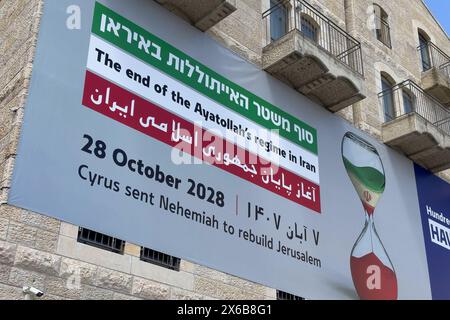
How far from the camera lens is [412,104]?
57.4 feet

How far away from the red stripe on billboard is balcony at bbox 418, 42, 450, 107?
7.67 m

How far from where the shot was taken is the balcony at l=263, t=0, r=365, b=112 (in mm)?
12539

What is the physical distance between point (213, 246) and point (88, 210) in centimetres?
233

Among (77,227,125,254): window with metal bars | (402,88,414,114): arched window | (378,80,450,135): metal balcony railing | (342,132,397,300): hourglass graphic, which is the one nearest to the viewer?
(77,227,125,254): window with metal bars

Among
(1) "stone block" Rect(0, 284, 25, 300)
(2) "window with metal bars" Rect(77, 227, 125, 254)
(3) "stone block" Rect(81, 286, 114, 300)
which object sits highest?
(2) "window with metal bars" Rect(77, 227, 125, 254)

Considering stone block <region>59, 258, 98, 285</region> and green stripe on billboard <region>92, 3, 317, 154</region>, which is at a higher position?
green stripe on billboard <region>92, 3, 317, 154</region>

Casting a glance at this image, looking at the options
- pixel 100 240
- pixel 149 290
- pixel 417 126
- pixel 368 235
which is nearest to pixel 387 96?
pixel 417 126

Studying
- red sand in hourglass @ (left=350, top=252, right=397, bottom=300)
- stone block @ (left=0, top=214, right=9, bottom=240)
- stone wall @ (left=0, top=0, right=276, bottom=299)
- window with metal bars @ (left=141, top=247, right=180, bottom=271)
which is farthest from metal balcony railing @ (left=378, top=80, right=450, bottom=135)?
stone block @ (left=0, top=214, right=9, bottom=240)

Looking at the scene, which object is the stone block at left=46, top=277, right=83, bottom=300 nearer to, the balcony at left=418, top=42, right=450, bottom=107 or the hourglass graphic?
the hourglass graphic

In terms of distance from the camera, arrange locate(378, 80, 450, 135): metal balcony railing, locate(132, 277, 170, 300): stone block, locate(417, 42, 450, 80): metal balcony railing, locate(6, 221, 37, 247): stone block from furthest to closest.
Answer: locate(417, 42, 450, 80): metal balcony railing < locate(378, 80, 450, 135): metal balcony railing < locate(132, 277, 170, 300): stone block < locate(6, 221, 37, 247): stone block

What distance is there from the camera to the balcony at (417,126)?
15.2 meters

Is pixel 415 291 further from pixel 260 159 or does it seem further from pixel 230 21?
pixel 230 21

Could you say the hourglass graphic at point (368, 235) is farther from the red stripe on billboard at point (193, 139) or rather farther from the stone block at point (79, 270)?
the stone block at point (79, 270)

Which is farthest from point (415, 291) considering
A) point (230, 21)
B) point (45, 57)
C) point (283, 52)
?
point (45, 57)
